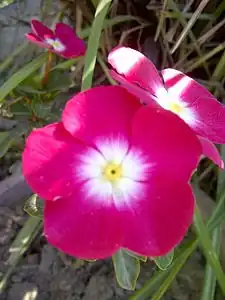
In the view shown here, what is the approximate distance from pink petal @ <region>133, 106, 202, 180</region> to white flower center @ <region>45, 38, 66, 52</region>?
35 centimetres

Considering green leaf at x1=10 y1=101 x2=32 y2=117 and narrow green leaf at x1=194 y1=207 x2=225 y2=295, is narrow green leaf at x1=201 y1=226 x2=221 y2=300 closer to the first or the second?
narrow green leaf at x1=194 y1=207 x2=225 y2=295

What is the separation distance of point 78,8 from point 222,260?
42cm

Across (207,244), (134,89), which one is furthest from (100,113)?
(207,244)

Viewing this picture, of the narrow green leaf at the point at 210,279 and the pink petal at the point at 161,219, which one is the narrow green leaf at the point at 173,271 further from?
the pink petal at the point at 161,219

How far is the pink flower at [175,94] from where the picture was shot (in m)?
0.59

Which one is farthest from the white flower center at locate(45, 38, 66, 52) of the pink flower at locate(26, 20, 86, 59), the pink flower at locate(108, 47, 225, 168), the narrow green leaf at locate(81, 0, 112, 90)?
the pink flower at locate(108, 47, 225, 168)

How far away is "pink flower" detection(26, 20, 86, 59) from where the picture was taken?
893mm

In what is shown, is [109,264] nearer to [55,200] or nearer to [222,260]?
[222,260]

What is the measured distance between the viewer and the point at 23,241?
3.41 feet

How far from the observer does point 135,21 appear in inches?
41.5

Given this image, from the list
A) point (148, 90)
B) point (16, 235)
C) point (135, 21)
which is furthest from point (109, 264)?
point (148, 90)

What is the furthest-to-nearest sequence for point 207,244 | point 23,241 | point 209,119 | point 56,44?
point 23,241 → point 56,44 → point 207,244 → point 209,119

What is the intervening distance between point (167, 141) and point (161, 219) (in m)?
0.06

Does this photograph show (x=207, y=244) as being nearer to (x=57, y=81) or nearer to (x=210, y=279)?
(x=210, y=279)
